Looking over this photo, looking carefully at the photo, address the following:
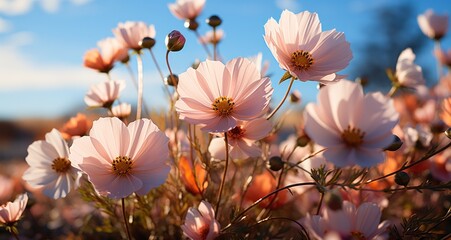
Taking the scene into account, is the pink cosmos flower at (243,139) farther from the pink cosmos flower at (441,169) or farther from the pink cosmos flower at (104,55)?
the pink cosmos flower at (441,169)

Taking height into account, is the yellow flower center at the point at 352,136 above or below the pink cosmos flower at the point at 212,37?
below

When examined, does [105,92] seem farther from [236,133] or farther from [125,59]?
[236,133]

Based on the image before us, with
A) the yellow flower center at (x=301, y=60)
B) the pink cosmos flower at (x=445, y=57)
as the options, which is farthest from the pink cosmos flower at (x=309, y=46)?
the pink cosmos flower at (x=445, y=57)

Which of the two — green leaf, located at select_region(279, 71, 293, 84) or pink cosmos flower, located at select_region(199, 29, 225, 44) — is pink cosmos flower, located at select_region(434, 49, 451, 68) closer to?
pink cosmos flower, located at select_region(199, 29, 225, 44)

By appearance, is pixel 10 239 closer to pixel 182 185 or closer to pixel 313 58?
pixel 182 185

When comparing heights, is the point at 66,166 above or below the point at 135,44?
below

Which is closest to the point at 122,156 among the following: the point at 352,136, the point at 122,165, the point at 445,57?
the point at 122,165

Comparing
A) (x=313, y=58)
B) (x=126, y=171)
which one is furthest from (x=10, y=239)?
(x=313, y=58)
